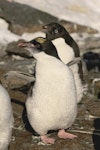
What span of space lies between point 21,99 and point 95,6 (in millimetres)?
8381

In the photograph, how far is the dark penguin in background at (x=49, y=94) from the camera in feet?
16.5

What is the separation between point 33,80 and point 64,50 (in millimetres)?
1018

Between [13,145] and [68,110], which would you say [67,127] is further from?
[13,145]

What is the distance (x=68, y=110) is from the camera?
525 centimetres

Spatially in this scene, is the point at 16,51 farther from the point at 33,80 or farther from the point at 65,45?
the point at 33,80

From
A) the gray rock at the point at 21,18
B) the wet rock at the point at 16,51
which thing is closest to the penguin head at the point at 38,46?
the wet rock at the point at 16,51

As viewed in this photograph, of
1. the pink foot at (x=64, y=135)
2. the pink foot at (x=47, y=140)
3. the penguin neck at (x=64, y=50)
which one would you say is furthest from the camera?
the penguin neck at (x=64, y=50)

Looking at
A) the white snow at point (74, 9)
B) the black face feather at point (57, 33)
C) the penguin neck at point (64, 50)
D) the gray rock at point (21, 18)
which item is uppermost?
the white snow at point (74, 9)

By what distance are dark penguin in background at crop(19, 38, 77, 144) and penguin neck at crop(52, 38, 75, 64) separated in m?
1.11

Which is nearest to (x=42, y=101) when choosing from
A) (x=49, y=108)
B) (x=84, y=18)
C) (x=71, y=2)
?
(x=49, y=108)

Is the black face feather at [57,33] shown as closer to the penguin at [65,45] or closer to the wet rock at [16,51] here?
the penguin at [65,45]

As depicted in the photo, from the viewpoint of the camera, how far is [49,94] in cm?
510

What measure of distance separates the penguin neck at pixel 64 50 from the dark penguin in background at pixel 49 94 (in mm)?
1112

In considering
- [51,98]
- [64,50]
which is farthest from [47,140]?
[64,50]
